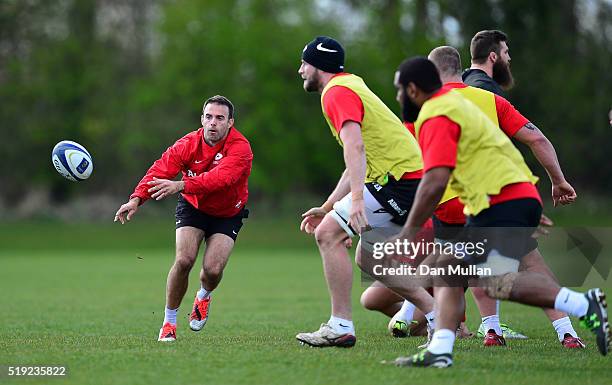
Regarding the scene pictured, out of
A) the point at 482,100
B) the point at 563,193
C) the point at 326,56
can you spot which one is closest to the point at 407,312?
the point at 563,193

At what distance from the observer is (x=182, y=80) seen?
47031 millimetres

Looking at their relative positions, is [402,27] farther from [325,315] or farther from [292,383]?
[292,383]

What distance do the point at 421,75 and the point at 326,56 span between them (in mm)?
1457

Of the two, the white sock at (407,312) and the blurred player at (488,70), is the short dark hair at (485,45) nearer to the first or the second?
the blurred player at (488,70)

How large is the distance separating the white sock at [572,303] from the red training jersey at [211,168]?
353 centimetres

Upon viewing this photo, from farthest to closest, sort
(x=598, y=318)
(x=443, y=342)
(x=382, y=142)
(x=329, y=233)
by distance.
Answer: (x=382, y=142) → (x=329, y=233) → (x=443, y=342) → (x=598, y=318)

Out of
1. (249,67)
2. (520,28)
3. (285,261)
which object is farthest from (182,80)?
(285,261)

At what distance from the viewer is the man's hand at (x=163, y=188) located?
28.5ft

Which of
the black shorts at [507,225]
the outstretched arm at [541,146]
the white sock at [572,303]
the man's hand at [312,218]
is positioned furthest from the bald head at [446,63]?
the white sock at [572,303]

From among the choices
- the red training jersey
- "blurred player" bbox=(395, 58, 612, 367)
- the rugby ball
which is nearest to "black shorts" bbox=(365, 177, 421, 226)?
"blurred player" bbox=(395, 58, 612, 367)

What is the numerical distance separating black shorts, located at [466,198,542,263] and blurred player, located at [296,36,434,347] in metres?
1.12

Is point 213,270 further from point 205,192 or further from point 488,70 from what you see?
point 488,70

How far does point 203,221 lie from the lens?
9594 millimetres

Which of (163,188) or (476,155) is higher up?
(476,155)
